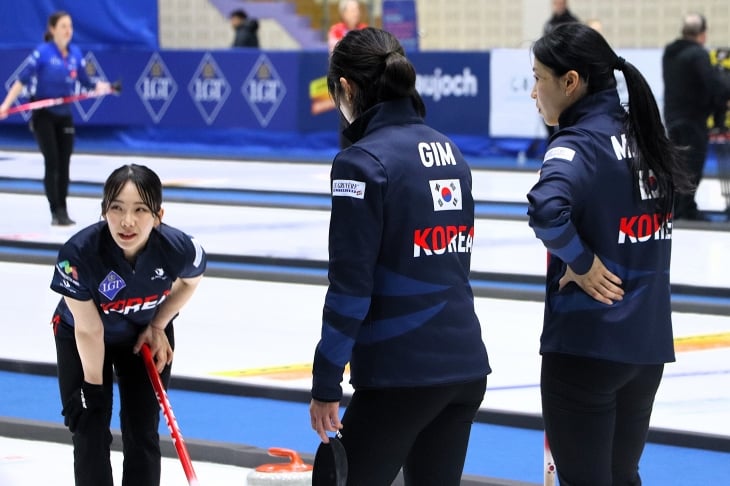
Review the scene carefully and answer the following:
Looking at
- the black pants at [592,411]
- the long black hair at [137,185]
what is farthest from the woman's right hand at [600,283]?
the long black hair at [137,185]

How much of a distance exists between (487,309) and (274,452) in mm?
3928

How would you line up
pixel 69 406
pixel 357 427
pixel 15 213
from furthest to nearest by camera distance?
pixel 15 213 < pixel 69 406 < pixel 357 427

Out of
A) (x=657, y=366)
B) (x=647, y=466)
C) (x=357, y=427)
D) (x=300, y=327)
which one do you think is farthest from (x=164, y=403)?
(x=300, y=327)

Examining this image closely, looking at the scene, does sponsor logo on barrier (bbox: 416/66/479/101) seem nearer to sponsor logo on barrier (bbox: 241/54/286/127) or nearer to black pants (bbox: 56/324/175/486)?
sponsor logo on barrier (bbox: 241/54/286/127)

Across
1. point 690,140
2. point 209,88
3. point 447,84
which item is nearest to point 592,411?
point 690,140

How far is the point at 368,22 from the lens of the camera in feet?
66.3

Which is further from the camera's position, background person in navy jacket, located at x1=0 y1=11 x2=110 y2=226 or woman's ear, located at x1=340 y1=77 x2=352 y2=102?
background person in navy jacket, located at x1=0 y1=11 x2=110 y2=226

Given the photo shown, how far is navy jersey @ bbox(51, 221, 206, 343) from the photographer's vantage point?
391 centimetres

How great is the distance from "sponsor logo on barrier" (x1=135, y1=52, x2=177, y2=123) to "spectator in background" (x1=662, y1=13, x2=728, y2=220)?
9172 millimetres

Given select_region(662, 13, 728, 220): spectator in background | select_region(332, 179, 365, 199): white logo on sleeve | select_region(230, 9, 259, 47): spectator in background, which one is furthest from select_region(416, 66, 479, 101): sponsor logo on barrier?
select_region(332, 179, 365, 199): white logo on sleeve

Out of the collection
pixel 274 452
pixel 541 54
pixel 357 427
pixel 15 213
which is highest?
pixel 541 54

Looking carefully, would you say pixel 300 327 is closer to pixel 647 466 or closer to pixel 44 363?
pixel 44 363

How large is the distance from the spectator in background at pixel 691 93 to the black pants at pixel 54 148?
5260 mm

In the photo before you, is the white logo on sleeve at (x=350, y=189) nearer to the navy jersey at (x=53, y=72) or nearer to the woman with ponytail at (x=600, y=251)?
the woman with ponytail at (x=600, y=251)
